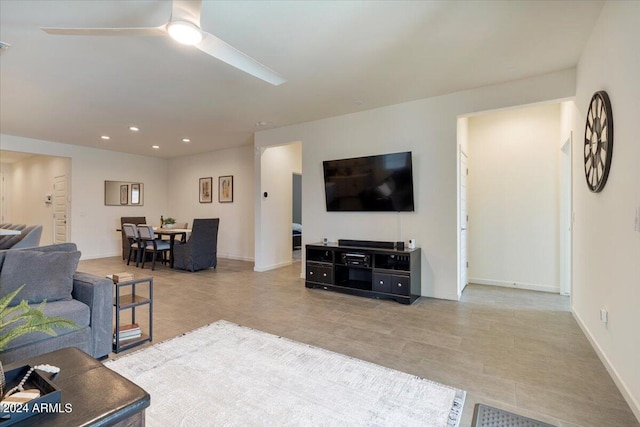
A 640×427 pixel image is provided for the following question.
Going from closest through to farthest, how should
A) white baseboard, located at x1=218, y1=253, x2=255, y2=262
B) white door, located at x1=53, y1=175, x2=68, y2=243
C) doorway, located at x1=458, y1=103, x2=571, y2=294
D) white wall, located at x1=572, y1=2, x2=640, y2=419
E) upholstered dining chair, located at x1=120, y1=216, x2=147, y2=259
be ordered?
1. white wall, located at x1=572, y1=2, x2=640, y2=419
2. doorway, located at x1=458, y1=103, x2=571, y2=294
3. upholstered dining chair, located at x1=120, y1=216, x2=147, y2=259
4. white baseboard, located at x1=218, y1=253, x2=255, y2=262
5. white door, located at x1=53, y1=175, x2=68, y2=243

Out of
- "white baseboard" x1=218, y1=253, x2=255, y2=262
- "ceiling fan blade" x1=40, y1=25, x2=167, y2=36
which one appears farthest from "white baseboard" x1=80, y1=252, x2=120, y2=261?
"ceiling fan blade" x1=40, y1=25, x2=167, y2=36

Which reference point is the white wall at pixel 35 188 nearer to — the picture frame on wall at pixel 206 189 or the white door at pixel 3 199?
the white door at pixel 3 199

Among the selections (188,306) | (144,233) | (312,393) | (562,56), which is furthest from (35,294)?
(562,56)

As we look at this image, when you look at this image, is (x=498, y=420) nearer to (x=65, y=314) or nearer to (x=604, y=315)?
(x=604, y=315)

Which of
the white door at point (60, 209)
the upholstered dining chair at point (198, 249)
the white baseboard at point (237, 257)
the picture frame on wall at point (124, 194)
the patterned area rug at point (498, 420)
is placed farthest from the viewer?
the picture frame on wall at point (124, 194)

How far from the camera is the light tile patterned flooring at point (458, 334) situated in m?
1.94

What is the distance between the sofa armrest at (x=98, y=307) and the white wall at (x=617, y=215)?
3509mm

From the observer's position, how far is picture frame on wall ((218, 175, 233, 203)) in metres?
7.61

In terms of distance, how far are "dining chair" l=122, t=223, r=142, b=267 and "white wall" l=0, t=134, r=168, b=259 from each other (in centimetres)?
156

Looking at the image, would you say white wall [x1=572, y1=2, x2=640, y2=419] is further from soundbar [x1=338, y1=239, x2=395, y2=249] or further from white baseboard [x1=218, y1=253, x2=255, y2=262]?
white baseboard [x1=218, y1=253, x2=255, y2=262]

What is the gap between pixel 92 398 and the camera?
3.64 ft

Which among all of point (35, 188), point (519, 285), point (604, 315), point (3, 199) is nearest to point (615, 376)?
point (604, 315)

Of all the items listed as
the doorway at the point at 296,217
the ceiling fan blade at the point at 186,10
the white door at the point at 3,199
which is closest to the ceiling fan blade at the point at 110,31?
the ceiling fan blade at the point at 186,10

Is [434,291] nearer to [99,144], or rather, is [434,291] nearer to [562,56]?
[562,56]
